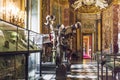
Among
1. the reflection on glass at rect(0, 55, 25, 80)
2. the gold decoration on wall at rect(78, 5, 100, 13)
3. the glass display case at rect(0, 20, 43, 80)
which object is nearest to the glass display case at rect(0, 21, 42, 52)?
the glass display case at rect(0, 20, 43, 80)

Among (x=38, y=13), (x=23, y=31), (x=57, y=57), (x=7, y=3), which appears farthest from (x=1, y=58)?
(x=38, y=13)

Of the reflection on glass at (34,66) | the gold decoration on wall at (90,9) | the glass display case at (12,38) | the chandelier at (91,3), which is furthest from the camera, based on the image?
the gold decoration on wall at (90,9)

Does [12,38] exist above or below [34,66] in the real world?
above

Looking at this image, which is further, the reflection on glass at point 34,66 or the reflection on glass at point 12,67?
the reflection on glass at point 34,66

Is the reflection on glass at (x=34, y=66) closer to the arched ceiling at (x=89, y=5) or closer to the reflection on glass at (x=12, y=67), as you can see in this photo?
the reflection on glass at (x=12, y=67)

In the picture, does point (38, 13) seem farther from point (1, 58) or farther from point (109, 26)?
point (1, 58)

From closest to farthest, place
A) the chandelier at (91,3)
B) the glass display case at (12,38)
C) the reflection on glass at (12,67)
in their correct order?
the reflection on glass at (12,67) < the glass display case at (12,38) < the chandelier at (91,3)

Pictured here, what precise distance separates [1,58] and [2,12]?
10.1m

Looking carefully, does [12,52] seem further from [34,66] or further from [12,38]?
[34,66]

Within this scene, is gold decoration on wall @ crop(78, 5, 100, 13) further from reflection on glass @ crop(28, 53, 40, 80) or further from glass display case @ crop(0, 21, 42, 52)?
glass display case @ crop(0, 21, 42, 52)

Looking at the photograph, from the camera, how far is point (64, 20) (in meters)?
26.8

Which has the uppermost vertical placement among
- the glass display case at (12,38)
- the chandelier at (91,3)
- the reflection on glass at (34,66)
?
the chandelier at (91,3)

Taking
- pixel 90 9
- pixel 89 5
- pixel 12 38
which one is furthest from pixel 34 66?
pixel 90 9

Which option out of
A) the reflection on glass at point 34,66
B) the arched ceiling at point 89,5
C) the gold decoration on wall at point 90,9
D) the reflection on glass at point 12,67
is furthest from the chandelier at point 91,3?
the reflection on glass at point 12,67
